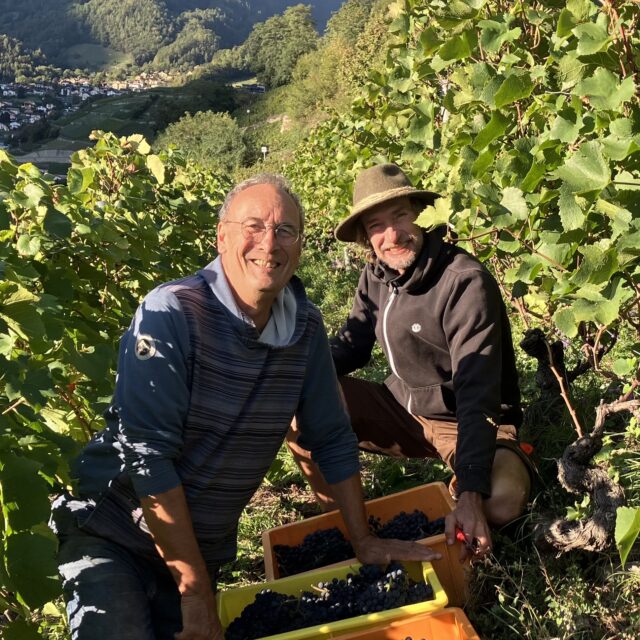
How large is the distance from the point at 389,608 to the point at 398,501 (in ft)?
2.12

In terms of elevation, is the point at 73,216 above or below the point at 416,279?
above

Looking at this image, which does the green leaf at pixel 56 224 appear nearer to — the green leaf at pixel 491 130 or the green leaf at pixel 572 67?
the green leaf at pixel 491 130

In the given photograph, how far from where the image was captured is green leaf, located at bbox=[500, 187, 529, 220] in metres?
1.73

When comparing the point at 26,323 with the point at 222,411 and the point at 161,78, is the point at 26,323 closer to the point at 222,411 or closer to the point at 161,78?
the point at 222,411

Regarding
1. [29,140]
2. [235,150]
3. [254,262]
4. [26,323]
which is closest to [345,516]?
[254,262]

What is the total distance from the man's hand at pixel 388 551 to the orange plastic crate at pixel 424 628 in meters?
0.21

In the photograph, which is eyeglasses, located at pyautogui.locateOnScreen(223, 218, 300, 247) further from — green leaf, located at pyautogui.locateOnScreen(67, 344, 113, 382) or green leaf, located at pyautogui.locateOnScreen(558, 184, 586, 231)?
green leaf, located at pyautogui.locateOnScreen(558, 184, 586, 231)

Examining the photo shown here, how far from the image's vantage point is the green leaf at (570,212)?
1.39 meters

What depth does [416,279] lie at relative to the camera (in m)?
2.65

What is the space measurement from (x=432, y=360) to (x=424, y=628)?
112cm

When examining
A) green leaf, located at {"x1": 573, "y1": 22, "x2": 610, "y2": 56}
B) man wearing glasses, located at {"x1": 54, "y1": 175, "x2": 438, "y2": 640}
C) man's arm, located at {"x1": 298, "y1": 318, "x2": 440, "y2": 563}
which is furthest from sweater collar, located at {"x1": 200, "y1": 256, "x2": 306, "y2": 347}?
green leaf, located at {"x1": 573, "y1": 22, "x2": 610, "y2": 56}

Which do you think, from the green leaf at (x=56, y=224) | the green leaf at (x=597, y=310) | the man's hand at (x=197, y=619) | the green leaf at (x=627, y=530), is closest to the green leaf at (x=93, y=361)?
the green leaf at (x=56, y=224)

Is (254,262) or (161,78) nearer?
(254,262)

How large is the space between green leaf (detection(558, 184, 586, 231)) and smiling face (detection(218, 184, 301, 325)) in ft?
2.67
